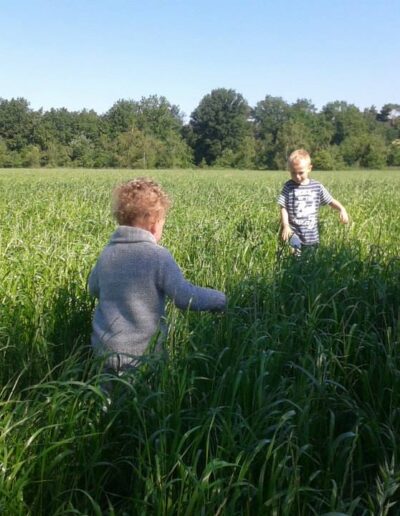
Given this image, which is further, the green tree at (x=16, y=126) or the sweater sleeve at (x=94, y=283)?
the green tree at (x=16, y=126)

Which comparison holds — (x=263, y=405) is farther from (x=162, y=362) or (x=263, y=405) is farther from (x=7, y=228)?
(x=7, y=228)

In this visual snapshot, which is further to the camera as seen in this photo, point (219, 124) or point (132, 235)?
point (219, 124)

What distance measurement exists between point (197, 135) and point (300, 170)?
92.3 meters

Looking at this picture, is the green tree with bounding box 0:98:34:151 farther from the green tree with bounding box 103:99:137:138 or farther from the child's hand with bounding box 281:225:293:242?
the child's hand with bounding box 281:225:293:242

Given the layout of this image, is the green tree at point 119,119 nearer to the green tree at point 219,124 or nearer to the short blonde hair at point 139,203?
the green tree at point 219,124

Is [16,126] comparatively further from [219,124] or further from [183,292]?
[183,292]

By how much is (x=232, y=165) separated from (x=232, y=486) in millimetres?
82050

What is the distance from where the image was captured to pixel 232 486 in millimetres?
1926

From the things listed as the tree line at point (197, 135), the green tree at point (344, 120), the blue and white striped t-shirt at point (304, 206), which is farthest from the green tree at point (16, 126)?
the blue and white striped t-shirt at point (304, 206)

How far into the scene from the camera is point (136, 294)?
2.76 meters

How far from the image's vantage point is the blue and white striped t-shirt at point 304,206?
19.3 feet

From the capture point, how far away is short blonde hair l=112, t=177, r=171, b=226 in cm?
284

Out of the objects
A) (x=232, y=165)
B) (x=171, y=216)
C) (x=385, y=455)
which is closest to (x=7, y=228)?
(x=171, y=216)

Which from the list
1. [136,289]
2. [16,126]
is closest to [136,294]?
[136,289]
